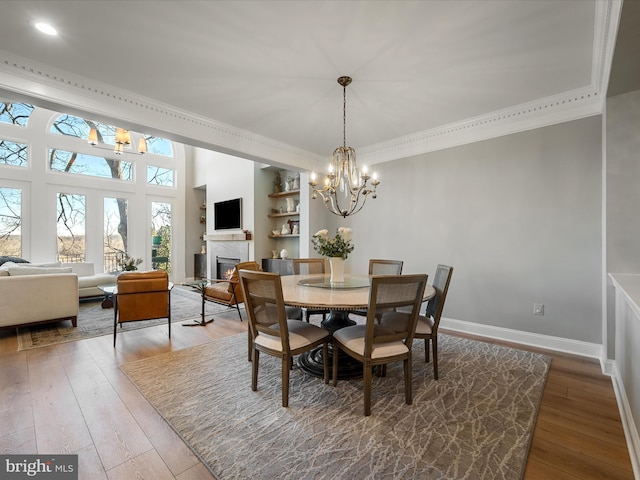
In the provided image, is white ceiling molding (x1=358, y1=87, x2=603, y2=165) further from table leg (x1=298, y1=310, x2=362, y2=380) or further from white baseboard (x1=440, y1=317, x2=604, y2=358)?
table leg (x1=298, y1=310, x2=362, y2=380)

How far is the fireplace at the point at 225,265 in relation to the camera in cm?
645

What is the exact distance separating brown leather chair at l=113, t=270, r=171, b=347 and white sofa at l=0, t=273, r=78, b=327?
0.96 metres

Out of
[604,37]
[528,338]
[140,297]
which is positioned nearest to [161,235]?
[140,297]

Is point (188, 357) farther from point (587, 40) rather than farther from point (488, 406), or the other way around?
point (587, 40)

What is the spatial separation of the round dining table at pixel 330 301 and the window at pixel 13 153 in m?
6.39

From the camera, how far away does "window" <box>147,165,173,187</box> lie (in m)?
7.29

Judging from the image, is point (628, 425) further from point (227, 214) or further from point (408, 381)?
point (227, 214)

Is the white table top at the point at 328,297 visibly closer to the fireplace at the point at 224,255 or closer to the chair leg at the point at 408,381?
the chair leg at the point at 408,381

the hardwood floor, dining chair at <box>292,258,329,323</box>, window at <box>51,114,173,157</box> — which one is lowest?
the hardwood floor

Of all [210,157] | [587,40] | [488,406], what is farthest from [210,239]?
[587,40]

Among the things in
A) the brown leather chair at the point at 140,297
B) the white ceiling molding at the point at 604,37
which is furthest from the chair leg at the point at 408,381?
the brown leather chair at the point at 140,297

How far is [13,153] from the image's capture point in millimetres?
5539

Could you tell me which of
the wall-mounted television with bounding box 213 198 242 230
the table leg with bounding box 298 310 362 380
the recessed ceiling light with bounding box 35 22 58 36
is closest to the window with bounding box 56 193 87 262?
the wall-mounted television with bounding box 213 198 242 230

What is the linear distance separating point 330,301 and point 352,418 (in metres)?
0.74
